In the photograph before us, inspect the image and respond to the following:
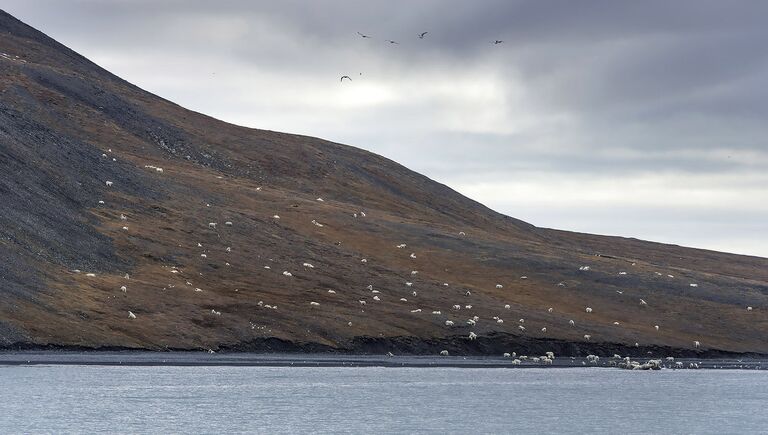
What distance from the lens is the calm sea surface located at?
187ft

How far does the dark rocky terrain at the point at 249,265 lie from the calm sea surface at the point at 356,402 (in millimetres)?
19073

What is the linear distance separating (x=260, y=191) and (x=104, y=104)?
30482 mm

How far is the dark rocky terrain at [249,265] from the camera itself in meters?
107

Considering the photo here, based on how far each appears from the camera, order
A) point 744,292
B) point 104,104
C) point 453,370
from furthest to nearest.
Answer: point 104,104
point 744,292
point 453,370

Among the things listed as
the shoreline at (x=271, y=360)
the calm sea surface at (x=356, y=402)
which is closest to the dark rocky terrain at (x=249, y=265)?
the shoreline at (x=271, y=360)

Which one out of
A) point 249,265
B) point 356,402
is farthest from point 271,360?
point 356,402

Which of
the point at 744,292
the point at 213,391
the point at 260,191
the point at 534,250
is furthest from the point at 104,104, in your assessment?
the point at 213,391

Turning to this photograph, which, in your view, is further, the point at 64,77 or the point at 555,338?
the point at 64,77

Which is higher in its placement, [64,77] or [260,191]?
[64,77]

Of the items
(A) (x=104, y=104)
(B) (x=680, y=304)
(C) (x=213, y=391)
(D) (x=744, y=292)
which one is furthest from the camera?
(A) (x=104, y=104)

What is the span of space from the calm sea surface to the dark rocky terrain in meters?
19.1

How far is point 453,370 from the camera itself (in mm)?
96375

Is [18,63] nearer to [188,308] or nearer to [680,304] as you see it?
[188,308]

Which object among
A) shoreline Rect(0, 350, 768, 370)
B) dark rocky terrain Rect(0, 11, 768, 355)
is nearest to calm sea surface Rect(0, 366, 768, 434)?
shoreline Rect(0, 350, 768, 370)
